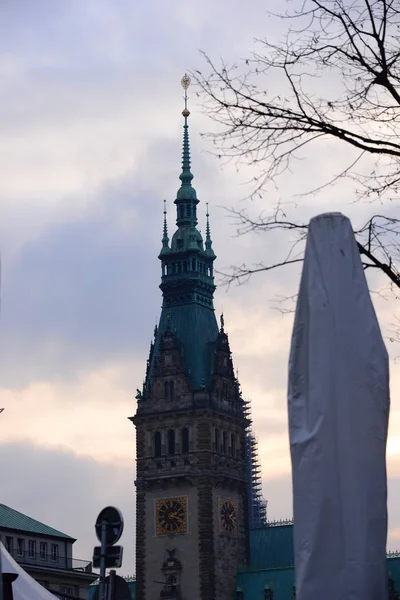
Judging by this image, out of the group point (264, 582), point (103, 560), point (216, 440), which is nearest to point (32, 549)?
point (216, 440)

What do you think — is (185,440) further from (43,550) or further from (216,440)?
(43,550)

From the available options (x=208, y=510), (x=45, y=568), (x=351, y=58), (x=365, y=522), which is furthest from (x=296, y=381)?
(x=208, y=510)

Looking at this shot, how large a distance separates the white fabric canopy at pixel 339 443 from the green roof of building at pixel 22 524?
86.3 metres

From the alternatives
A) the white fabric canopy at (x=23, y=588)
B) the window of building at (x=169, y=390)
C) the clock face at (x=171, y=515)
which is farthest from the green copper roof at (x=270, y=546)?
the white fabric canopy at (x=23, y=588)

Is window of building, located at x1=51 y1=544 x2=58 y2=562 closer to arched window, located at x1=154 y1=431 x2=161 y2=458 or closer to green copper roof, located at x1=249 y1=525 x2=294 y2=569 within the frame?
arched window, located at x1=154 y1=431 x2=161 y2=458

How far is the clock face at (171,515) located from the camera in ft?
393

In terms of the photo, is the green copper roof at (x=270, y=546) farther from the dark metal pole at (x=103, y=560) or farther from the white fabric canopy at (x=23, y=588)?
the dark metal pole at (x=103, y=560)

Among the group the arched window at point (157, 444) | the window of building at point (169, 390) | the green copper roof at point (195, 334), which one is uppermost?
the green copper roof at point (195, 334)

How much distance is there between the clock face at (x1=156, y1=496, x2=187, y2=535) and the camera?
11981 centimetres

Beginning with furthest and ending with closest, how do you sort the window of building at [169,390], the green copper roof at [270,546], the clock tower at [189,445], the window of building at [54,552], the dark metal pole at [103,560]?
1. the green copper roof at [270,546]
2. the window of building at [169,390]
3. the clock tower at [189,445]
4. the window of building at [54,552]
5. the dark metal pole at [103,560]

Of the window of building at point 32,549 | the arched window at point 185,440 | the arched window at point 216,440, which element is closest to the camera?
the window of building at point 32,549

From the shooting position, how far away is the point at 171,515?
120250 mm

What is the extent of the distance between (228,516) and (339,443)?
373ft

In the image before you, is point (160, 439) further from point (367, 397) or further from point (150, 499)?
point (367, 397)
